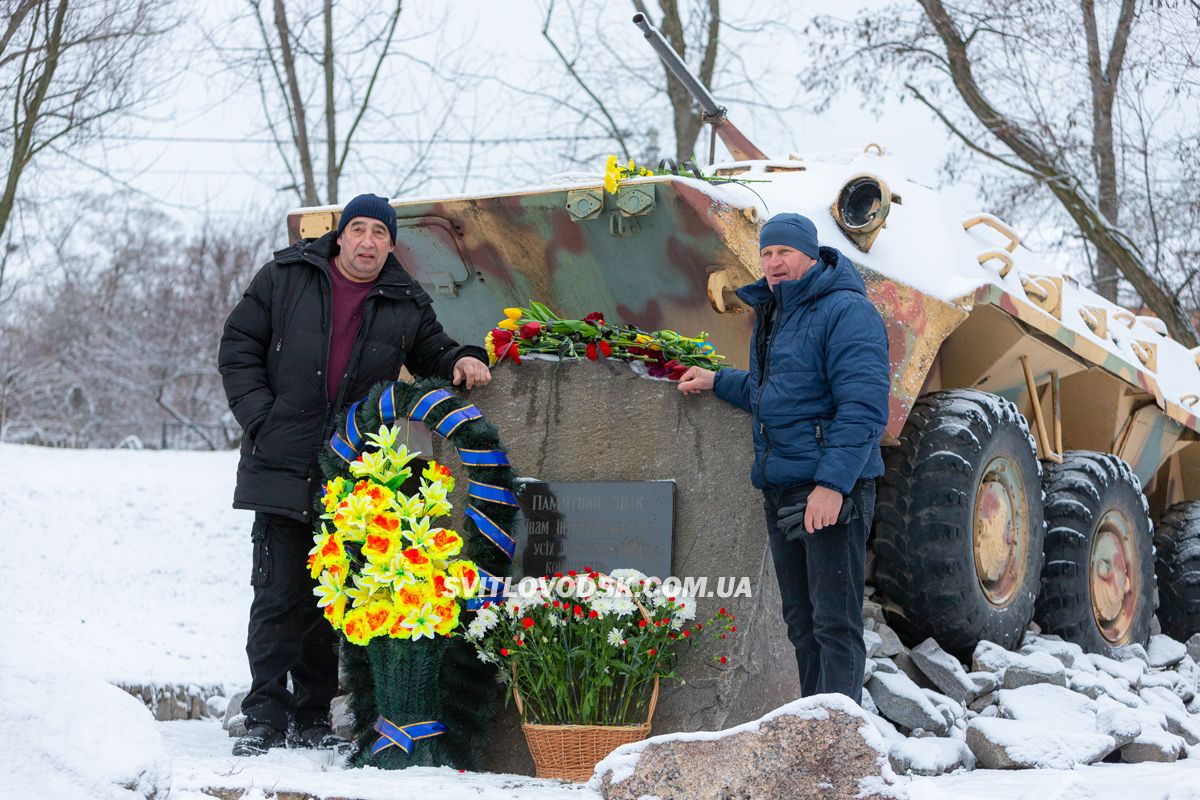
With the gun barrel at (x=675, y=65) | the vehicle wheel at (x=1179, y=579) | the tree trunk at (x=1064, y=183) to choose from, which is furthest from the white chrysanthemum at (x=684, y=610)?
the tree trunk at (x=1064, y=183)

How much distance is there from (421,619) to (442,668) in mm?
230

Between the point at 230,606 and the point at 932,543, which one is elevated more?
the point at 932,543

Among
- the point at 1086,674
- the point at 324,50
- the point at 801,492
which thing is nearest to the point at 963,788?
the point at 801,492

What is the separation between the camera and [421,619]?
426 cm

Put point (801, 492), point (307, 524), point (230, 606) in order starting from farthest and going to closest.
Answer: point (230, 606) → point (307, 524) → point (801, 492)

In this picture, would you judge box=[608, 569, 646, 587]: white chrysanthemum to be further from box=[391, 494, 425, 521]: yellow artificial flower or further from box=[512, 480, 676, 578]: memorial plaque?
box=[391, 494, 425, 521]: yellow artificial flower

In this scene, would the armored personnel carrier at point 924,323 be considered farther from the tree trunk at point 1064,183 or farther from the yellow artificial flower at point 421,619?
the tree trunk at point 1064,183

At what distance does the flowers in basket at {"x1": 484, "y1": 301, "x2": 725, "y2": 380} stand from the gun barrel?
2190 mm

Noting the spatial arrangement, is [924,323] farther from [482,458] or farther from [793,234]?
[482,458]

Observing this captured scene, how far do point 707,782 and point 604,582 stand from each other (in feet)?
4.29

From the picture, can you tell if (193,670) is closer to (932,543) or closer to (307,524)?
(307,524)

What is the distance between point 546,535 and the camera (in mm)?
4828

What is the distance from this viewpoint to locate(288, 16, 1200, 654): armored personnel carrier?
18.3ft

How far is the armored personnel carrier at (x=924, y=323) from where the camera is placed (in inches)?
219
